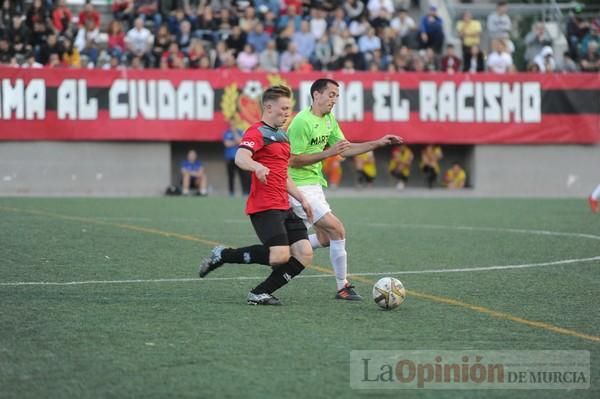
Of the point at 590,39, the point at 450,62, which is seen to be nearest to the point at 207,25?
the point at 450,62

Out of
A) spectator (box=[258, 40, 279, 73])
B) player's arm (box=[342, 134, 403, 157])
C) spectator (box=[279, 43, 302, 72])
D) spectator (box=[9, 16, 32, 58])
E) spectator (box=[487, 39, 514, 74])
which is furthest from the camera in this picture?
spectator (box=[487, 39, 514, 74])

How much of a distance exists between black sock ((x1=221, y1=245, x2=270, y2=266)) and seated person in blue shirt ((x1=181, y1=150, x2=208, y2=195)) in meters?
16.6

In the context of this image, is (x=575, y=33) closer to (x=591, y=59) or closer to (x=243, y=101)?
(x=591, y=59)

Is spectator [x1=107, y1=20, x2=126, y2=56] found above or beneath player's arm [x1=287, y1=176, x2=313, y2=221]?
above

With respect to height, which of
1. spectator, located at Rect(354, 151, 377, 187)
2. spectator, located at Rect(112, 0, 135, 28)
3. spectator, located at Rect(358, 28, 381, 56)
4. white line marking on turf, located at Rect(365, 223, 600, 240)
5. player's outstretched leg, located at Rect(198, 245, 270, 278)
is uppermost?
spectator, located at Rect(112, 0, 135, 28)

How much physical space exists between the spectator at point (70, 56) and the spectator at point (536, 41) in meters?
11.3

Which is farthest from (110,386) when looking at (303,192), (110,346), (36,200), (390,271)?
(36,200)

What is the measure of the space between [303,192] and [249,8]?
1816 cm

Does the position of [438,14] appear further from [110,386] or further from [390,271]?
[110,386]

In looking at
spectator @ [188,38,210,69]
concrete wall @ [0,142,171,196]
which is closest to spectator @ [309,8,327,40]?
spectator @ [188,38,210,69]

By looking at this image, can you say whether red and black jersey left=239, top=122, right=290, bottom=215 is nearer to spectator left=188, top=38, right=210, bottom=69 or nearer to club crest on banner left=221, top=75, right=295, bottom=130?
club crest on banner left=221, top=75, right=295, bottom=130

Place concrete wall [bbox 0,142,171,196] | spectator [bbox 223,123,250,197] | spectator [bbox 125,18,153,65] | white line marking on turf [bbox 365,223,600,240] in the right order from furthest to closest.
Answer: spectator [bbox 125,18,153,65]
spectator [bbox 223,123,250,197]
concrete wall [bbox 0,142,171,196]
white line marking on turf [bbox 365,223,600,240]

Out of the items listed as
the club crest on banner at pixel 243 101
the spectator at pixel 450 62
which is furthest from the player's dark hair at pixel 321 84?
the spectator at pixel 450 62

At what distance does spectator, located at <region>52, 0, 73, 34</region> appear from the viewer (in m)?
26.6
